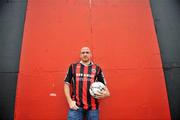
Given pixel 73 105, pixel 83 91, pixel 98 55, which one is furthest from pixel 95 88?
pixel 98 55

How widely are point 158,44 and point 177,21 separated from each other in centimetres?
66

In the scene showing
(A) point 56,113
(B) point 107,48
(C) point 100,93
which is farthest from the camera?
(B) point 107,48

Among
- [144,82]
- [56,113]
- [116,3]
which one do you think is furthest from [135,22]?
[56,113]

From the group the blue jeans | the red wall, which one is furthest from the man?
the red wall

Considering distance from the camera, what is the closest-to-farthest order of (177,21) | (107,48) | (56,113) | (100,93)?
(100,93) < (56,113) < (107,48) < (177,21)

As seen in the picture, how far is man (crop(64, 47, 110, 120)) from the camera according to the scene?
108 inches

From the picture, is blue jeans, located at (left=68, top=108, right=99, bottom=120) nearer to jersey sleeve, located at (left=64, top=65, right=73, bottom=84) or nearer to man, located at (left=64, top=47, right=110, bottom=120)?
man, located at (left=64, top=47, right=110, bottom=120)

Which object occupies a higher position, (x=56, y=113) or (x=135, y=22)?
(x=135, y=22)

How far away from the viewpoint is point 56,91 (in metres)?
Result: 3.28

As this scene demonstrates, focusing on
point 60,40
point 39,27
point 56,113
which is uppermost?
point 39,27

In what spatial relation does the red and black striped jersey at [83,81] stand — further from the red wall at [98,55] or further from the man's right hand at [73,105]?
the red wall at [98,55]

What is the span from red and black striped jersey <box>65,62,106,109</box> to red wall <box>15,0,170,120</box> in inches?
16.9

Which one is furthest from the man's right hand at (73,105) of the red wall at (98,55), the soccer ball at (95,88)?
the red wall at (98,55)

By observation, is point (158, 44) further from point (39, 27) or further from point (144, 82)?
point (39, 27)
